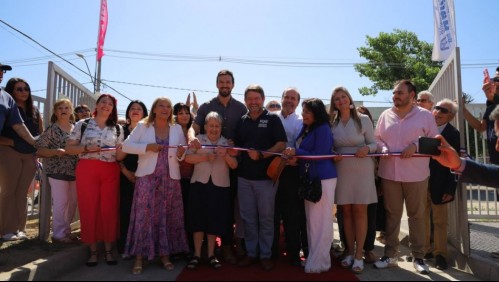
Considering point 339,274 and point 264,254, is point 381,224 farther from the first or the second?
point 264,254

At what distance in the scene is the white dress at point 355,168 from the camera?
4258mm

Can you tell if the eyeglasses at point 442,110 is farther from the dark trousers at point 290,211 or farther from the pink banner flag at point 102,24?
the pink banner flag at point 102,24

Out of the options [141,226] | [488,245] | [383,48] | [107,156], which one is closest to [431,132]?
[488,245]

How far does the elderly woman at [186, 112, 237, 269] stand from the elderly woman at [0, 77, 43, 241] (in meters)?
2.45

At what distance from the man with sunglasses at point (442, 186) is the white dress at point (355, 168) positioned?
85 cm

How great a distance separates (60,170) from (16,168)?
0.61 metres

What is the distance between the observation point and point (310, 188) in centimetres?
412

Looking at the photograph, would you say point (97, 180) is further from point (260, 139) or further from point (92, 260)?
point (260, 139)

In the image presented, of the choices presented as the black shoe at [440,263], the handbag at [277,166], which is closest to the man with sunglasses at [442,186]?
the black shoe at [440,263]

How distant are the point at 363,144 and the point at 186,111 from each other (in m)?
2.37

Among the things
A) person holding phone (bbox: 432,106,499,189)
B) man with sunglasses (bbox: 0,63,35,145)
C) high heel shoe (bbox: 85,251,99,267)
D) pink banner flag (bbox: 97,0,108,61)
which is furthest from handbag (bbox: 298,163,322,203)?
pink banner flag (bbox: 97,0,108,61)

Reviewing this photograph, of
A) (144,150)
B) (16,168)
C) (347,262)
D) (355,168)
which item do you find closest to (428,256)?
(347,262)

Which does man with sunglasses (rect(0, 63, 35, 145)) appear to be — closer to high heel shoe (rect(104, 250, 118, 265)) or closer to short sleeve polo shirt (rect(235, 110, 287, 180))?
high heel shoe (rect(104, 250, 118, 265))

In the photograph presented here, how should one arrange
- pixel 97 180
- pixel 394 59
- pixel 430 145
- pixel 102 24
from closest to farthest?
pixel 430 145 → pixel 97 180 → pixel 102 24 → pixel 394 59
